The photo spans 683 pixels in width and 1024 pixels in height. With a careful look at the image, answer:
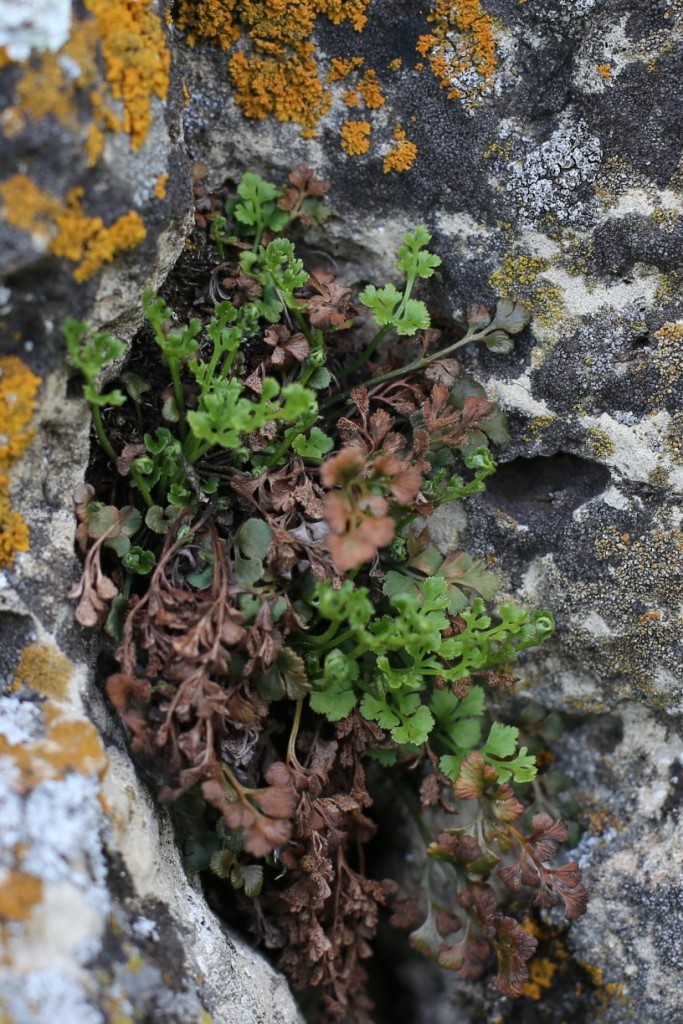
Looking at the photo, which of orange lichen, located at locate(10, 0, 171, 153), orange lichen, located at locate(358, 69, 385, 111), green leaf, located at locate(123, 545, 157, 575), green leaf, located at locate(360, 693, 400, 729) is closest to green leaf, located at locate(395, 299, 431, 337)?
orange lichen, located at locate(358, 69, 385, 111)

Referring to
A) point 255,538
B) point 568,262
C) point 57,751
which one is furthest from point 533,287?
point 57,751

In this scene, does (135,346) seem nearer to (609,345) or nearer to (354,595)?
(354,595)

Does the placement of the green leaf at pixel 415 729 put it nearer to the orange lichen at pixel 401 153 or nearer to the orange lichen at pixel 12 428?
the orange lichen at pixel 12 428

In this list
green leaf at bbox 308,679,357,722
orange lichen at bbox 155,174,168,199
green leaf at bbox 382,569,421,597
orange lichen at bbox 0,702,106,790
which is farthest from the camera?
green leaf at bbox 382,569,421,597

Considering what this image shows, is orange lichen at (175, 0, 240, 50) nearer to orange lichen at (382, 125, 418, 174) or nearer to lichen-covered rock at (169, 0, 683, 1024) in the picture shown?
lichen-covered rock at (169, 0, 683, 1024)

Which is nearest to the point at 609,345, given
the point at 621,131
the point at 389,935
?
the point at 621,131
